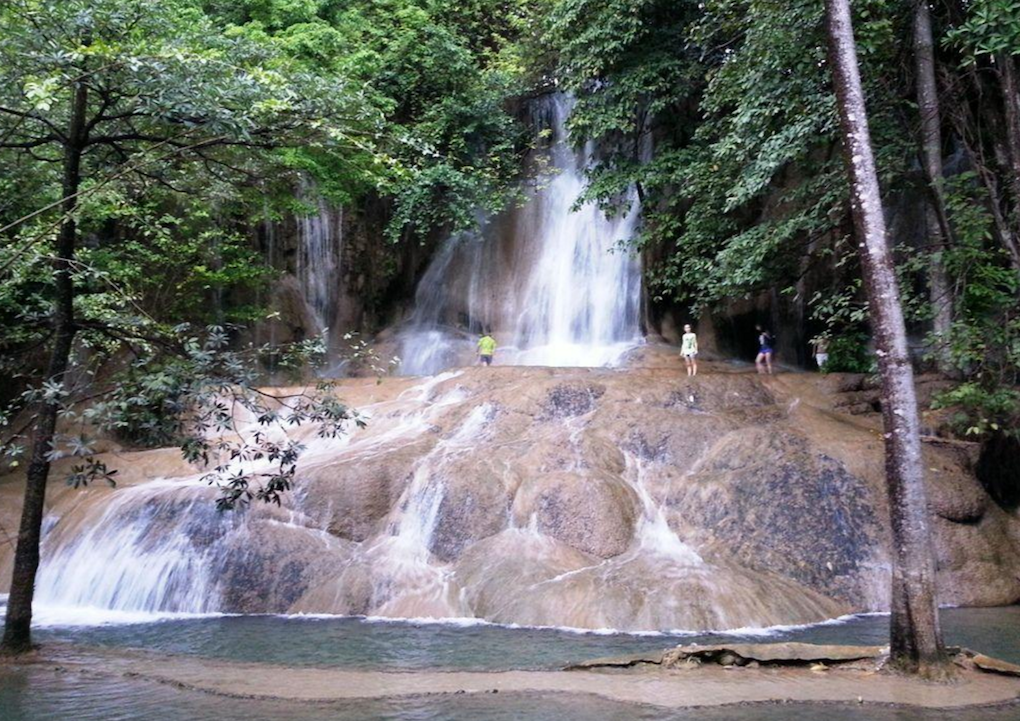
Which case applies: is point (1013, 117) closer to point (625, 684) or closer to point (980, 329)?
point (980, 329)

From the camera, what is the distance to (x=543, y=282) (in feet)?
84.8

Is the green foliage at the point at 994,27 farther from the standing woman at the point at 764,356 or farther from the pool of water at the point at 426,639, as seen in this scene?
the standing woman at the point at 764,356

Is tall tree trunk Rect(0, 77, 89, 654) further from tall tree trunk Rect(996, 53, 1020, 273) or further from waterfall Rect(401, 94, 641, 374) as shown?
waterfall Rect(401, 94, 641, 374)

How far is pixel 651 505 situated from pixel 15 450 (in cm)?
859

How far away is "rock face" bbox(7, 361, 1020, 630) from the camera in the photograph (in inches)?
440

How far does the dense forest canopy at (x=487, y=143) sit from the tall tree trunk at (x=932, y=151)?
3.2 inches

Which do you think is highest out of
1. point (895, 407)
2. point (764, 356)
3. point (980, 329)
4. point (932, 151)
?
point (932, 151)

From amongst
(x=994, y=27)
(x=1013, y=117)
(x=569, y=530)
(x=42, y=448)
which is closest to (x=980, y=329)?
(x=1013, y=117)

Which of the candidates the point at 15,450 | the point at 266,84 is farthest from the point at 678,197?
the point at 15,450

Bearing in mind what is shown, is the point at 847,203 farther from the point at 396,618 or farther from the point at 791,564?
the point at 396,618

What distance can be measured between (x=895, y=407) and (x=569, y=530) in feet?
19.3

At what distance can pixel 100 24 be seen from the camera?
7434mm

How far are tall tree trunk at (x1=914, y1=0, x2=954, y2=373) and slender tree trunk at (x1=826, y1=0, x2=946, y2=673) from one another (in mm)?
6091

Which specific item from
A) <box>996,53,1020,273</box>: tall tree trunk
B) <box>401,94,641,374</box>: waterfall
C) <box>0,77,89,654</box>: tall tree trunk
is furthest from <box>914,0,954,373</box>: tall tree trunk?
<box>0,77,89,654</box>: tall tree trunk
